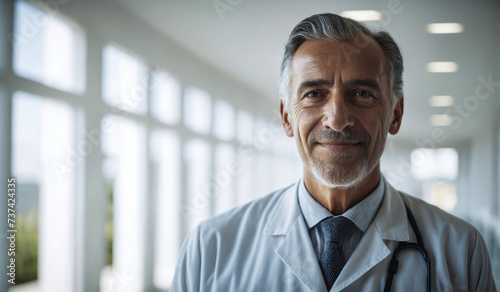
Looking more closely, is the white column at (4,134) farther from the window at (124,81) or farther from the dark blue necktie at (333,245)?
the dark blue necktie at (333,245)

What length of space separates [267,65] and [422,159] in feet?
4.06

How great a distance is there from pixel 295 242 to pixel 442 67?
1.90 m

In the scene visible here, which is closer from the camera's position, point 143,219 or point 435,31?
point 435,31

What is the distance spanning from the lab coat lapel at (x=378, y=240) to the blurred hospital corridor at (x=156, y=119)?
50.2 inches

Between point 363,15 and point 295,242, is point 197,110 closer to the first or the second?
point 363,15

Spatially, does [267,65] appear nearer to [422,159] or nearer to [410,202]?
[422,159]

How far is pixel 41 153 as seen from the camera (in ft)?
7.64

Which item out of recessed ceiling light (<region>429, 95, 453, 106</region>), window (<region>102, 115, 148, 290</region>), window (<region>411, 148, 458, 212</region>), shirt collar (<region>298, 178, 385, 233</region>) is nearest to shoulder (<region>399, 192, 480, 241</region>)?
shirt collar (<region>298, 178, 385, 233</region>)

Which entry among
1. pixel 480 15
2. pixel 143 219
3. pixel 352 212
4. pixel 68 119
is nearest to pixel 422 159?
pixel 480 15

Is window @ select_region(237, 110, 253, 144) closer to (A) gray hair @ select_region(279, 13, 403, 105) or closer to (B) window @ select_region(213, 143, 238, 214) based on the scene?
(B) window @ select_region(213, 143, 238, 214)

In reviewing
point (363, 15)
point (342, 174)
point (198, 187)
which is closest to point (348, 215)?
point (342, 174)

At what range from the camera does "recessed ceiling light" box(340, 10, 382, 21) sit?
2285 mm

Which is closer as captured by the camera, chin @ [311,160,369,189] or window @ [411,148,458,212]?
chin @ [311,160,369,189]

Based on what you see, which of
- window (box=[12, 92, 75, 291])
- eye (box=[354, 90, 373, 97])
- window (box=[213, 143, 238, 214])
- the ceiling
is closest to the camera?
eye (box=[354, 90, 373, 97])
